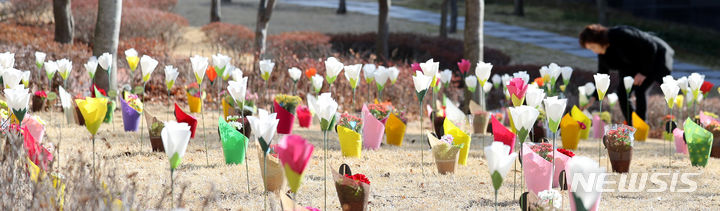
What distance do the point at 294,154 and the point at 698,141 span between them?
385 cm

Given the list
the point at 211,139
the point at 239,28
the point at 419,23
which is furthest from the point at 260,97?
the point at 419,23

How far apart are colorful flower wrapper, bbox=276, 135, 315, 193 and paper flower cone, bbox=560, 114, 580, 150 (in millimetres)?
4139

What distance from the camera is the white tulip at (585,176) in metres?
2.88

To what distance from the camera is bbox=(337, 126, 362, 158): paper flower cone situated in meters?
5.54

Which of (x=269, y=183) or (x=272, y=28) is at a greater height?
(x=269, y=183)

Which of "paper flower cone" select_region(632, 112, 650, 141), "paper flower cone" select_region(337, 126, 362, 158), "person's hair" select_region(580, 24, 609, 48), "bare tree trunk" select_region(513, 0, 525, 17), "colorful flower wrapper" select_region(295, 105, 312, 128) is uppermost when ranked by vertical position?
"person's hair" select_region(580, 24, 609, 48)

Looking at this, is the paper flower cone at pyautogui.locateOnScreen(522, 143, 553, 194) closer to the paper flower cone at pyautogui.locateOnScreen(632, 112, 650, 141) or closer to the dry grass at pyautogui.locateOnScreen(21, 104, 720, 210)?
the dry grass at pyautogui.locateOnScreen(21, 104, 720, 210)

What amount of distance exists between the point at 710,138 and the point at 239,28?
13.9m

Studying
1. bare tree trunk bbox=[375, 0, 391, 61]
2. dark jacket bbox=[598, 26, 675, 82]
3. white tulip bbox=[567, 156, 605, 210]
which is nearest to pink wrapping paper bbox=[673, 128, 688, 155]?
Answer: dark jacket bbox=[598, 26, 675, 82]

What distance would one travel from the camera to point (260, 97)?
9.27m

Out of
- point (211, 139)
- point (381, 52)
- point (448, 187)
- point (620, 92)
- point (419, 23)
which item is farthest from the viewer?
point (419, 23)

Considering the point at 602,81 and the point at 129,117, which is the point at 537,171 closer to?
the point at 602,81

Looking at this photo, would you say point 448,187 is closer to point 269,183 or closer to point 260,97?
point 269,183

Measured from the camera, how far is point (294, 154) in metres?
2.89
